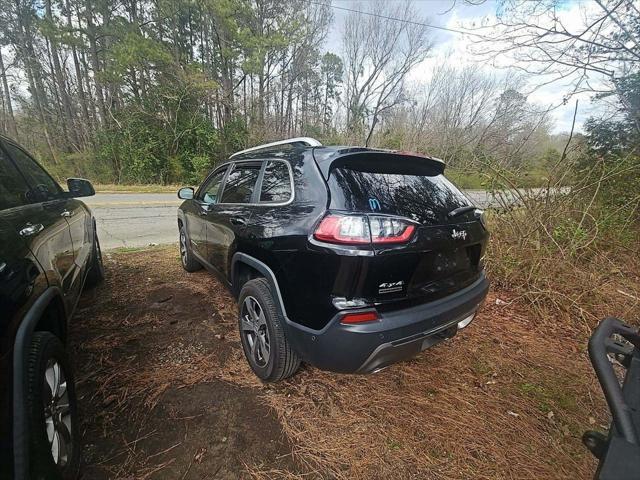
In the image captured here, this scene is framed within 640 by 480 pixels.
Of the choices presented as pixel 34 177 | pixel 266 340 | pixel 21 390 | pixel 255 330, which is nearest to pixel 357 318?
pixel 266 340

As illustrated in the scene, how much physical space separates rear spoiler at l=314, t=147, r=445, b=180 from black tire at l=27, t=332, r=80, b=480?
1651 millimetres

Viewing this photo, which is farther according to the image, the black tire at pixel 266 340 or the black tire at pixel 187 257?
the black tire at pixel 187 257

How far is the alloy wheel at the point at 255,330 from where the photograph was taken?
7.29 feet

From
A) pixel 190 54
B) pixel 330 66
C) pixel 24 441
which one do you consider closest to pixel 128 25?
pixel 190 54

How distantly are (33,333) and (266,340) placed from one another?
1287 millimetres

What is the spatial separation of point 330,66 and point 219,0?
12.3 meters

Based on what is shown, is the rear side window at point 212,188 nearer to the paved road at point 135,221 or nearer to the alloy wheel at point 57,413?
the alloy wheel at point 57,413

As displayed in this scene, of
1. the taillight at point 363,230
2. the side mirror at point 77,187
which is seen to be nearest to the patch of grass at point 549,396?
the taillight at point 363,230

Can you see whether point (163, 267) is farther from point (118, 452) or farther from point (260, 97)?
point (260, 97)

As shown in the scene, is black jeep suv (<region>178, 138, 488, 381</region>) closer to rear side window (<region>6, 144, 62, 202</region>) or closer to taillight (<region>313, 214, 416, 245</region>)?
taillight (<region>313, 214, 416, 245</region>)

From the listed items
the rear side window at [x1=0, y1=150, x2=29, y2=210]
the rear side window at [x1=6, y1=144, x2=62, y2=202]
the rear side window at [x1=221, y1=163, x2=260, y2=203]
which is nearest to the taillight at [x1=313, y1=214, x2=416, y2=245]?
the rear side window at [x1=221, y1=163, x2=260, y2=203]

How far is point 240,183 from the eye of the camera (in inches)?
112

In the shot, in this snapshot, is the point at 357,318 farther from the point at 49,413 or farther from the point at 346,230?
the point at 49,413

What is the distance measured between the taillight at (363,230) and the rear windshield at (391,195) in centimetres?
7
